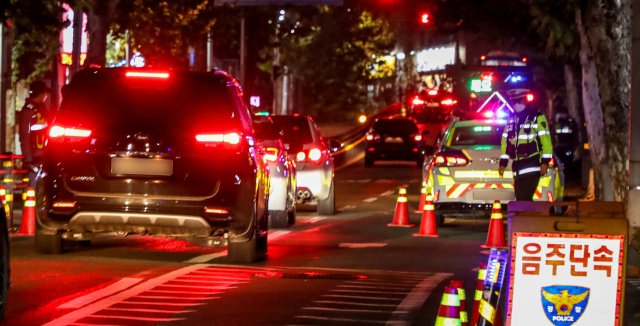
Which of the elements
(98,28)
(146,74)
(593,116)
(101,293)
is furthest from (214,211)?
(98,28)

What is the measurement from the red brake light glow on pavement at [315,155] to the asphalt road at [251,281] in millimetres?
2911

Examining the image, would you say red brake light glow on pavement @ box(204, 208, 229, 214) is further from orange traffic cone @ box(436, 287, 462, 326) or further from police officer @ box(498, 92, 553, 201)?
orange traffic cone @ box(436, 287, 462, 326)

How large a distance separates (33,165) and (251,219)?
5.84 meters

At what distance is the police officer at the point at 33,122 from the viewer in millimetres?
14867

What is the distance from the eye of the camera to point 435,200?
15164 mm

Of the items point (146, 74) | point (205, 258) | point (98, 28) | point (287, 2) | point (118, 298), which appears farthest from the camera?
point (287, 2)

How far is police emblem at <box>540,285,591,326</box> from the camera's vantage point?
18.5ft

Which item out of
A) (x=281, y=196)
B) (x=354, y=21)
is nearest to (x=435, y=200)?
(x=281, y=196)

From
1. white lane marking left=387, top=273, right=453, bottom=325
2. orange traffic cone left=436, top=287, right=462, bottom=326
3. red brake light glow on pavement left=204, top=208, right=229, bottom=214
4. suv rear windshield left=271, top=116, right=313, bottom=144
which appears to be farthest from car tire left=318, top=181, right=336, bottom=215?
orange traffic cone left=436, top=287, right=462, bottom=326

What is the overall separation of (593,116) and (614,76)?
5.40m

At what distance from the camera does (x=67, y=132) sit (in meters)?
10.1

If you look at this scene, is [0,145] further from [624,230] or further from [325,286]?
[624,230]

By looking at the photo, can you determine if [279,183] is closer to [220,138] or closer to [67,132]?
[220,138]

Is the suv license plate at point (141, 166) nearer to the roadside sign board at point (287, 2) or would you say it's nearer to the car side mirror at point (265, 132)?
the car side mirror at point (265, 132)
